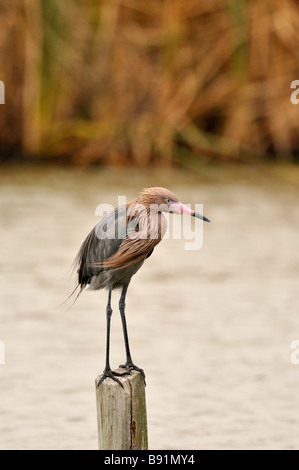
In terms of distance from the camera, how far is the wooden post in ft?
11.2

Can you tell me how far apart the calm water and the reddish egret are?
1.27 meters

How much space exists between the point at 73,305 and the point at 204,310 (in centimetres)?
102

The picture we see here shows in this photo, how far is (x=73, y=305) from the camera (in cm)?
729

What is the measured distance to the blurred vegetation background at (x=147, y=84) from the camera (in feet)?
35.1

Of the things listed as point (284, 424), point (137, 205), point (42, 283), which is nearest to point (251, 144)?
point (42, 283)

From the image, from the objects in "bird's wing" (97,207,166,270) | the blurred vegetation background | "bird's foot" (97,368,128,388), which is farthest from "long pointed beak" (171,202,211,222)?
the blurred vegetation background

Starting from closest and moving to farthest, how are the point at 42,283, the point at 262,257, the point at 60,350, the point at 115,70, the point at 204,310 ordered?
the point at 60,350 → the point at 204,310 → the point at 42,283 → the point at 262,257 → the point at 115,70

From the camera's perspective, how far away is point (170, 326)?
6539 mm

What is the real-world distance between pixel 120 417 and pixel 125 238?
2.18 ft

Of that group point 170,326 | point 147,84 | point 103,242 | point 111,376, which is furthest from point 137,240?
point 147,84

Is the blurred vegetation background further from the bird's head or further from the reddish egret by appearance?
the bird's head

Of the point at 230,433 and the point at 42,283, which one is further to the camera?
the point at 42,283

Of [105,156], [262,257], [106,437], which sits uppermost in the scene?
[105,156]

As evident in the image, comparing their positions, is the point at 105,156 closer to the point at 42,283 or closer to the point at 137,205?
the point at 42,283
